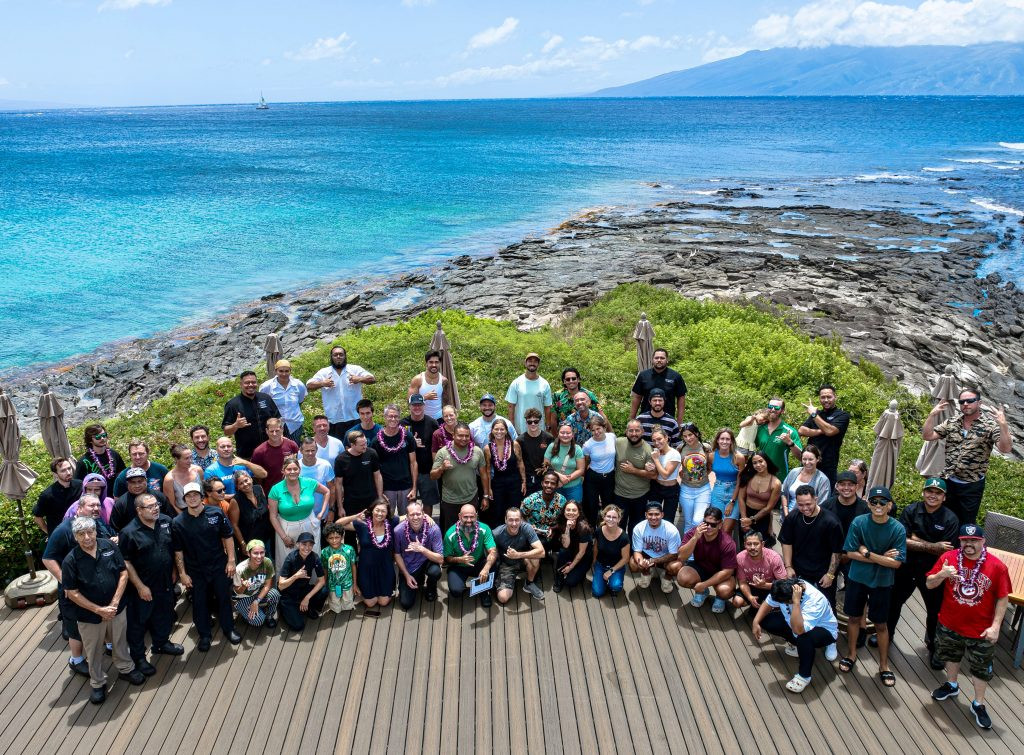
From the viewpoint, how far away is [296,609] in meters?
9.30

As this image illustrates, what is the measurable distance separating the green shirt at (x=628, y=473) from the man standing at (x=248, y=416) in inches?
208

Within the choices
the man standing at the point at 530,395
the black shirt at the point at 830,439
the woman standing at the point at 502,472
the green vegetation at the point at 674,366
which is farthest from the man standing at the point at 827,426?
the woman standing at the point at 502,472

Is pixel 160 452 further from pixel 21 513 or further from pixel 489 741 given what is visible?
pixel 489 741

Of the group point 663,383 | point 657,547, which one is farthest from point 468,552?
point 663,383

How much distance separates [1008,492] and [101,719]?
13.4 m

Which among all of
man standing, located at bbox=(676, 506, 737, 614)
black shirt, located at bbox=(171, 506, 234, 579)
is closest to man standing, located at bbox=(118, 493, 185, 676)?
black shirt, located at bbox=(171, 506, 234, 579)

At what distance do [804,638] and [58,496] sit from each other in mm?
9065

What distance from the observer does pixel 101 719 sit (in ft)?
25.7

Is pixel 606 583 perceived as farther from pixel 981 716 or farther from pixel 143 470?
pixel 143 470

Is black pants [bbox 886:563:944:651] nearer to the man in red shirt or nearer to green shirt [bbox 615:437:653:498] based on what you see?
the man in red shirt

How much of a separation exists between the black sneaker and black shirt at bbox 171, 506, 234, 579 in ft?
27.7

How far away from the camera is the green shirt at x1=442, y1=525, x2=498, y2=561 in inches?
384

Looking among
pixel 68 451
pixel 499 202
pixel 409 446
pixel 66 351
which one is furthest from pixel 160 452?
pixel 499 202

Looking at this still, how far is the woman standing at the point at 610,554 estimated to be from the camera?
31.7ft
